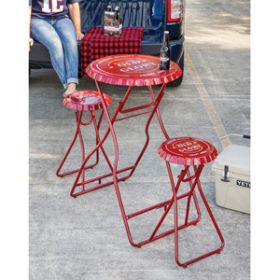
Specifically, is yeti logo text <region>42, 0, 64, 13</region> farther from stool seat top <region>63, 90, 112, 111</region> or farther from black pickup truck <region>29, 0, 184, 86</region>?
stool seat top <region>63, 90, 112, 111</region>

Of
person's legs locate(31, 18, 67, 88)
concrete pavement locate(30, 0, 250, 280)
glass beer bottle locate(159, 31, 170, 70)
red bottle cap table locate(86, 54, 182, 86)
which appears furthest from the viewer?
person's legs locate(31, 18, 67, 88)

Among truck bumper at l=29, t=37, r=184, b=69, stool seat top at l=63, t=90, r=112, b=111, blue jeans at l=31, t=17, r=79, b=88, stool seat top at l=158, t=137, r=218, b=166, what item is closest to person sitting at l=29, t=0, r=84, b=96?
blue jeans at l=31, t=17, r=79, b=88

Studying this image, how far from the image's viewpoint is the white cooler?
4305 mm

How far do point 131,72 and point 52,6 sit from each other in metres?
2.45

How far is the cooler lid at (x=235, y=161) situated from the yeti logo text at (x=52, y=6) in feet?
8.98

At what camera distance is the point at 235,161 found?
4355 mm

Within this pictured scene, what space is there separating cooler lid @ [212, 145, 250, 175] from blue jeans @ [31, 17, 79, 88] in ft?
7.53

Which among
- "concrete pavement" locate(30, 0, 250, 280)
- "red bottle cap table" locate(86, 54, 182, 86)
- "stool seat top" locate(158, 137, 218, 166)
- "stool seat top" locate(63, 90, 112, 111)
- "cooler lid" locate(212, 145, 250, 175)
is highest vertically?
"red bottle cap table" locate(86, 54, 182, 86)

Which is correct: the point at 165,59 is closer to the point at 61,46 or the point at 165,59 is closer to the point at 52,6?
the point at 61,46

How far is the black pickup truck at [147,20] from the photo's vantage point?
255 inches

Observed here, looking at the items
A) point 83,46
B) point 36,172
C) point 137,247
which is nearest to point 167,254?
point 137,247

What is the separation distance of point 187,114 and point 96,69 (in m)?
2.50

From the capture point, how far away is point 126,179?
5.03m
